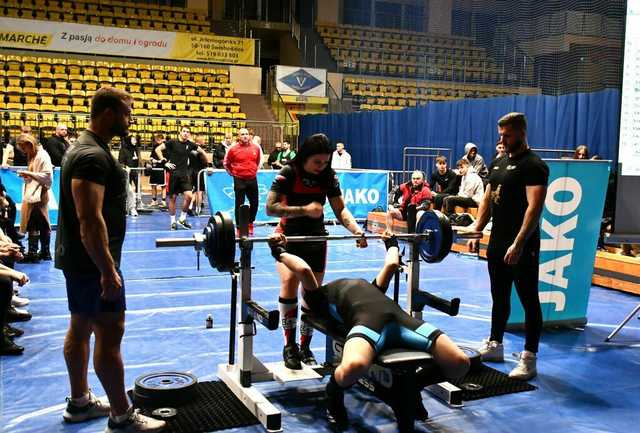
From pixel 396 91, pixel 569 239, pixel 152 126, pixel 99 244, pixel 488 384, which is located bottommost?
pixel 488 384

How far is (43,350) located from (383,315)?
2604 mm

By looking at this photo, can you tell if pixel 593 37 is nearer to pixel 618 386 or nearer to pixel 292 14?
Answer: pixel 618 386

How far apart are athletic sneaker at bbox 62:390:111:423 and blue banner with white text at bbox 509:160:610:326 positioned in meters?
3.41

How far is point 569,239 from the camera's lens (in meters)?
5.57

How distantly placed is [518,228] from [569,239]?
1520 mm

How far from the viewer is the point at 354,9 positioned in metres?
24.1

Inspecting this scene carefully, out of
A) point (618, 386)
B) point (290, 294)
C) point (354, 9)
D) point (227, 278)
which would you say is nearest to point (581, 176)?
point (618, 386)

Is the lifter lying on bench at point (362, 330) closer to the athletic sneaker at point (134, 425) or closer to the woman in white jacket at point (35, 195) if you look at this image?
the athletic sneaker at point (134, 425)

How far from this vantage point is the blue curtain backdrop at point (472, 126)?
421 inches

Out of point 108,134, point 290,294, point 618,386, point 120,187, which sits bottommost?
point 618,386

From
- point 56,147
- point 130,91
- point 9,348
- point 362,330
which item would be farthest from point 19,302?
point 130,91

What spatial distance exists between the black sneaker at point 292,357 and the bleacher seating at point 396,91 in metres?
14.6

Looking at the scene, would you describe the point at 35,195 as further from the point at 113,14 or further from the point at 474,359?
the point at 113,14

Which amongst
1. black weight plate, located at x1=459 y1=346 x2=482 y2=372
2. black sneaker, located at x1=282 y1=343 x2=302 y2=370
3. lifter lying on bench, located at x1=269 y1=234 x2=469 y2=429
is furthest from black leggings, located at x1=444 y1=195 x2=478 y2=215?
lifter lying on bench, located at x1=269 y1=234 x2=469 y2=429
